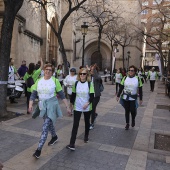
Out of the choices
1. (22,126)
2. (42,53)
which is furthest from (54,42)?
(22,126)

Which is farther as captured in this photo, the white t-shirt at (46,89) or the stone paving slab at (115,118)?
the stone paving slab at (115,118)

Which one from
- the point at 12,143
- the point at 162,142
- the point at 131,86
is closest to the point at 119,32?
the point at 131,86

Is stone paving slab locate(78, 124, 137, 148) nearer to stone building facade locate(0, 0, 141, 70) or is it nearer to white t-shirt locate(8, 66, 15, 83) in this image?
white t-shirt locate(8, 66, 15, 83)

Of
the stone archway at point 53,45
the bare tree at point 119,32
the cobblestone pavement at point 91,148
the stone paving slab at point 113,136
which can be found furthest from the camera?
the bare tree at point 119,32

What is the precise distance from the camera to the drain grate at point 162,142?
5371mm

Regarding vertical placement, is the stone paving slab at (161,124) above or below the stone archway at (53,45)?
below

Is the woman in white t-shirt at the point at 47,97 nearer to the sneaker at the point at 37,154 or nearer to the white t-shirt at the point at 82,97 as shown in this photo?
the sneaker at the point at 37,154

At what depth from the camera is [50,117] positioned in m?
4.50

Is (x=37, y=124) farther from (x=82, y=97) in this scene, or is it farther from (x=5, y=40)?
(x=5, y=40)

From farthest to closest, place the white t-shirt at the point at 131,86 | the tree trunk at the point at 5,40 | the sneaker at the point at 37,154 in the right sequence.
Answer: the tree trunk at the point at 5,40 < the white t-shirt at the point at 131,86 < the sneaker at the point at 37,154

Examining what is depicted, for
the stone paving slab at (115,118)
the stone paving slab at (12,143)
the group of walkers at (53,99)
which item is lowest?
the stone paving slab at (115,118)

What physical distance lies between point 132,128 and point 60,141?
2.43 meters

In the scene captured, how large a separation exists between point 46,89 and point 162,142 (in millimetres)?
3237

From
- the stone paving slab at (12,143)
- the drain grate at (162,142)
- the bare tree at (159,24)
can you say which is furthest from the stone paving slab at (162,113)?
the bare tree at (159,24)
